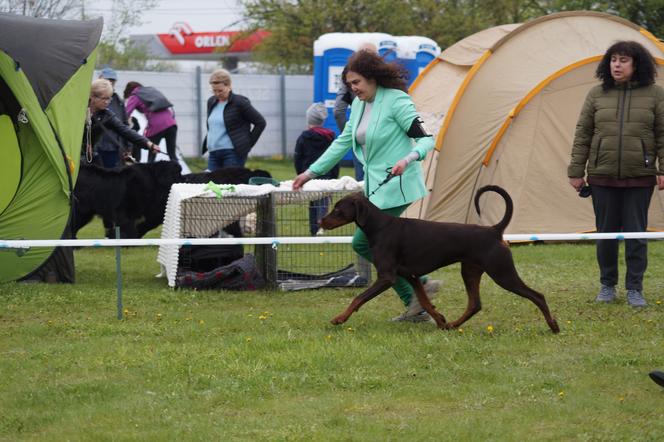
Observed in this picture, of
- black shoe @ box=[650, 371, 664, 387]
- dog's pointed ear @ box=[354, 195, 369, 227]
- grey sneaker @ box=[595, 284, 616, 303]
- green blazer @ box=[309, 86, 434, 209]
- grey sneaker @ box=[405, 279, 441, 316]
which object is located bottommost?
grey sneaker @ box=[595, 284, 616, 303]

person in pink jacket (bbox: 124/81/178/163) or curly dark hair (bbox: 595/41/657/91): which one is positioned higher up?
curly dark hair (bbox: 595/41/657/91)

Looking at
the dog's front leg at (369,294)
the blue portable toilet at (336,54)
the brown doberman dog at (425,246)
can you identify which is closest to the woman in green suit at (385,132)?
the brown doberman dog at (425,246)

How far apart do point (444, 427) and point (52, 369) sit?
2.34m

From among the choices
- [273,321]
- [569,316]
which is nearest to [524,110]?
[569,316]

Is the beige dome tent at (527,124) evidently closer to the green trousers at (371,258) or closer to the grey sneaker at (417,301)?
the grey sneaker at (417,301)

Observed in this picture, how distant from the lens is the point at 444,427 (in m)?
4.66

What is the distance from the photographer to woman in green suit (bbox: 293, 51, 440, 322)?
6691 mm

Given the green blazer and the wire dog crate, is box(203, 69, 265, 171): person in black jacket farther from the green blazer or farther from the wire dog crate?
the green blazer

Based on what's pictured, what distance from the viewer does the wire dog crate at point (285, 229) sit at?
331 inches

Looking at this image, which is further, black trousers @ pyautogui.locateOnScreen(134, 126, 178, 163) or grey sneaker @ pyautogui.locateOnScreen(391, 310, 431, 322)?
black trousers @ pyautogui.locateOnScreen(134, 126, 178, 163)

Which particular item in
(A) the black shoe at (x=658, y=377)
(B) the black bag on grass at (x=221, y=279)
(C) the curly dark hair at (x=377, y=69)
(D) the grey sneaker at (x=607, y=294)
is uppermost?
(C) the curly dark hair at (x=377, y=69)

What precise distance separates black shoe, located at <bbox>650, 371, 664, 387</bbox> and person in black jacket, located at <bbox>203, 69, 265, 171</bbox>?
6.24 m

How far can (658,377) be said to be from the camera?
17.1 feet

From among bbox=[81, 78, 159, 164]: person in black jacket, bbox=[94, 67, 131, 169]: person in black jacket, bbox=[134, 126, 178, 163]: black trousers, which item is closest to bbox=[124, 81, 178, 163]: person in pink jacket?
bbox=[134, 126, 178, 163]: black trousers
